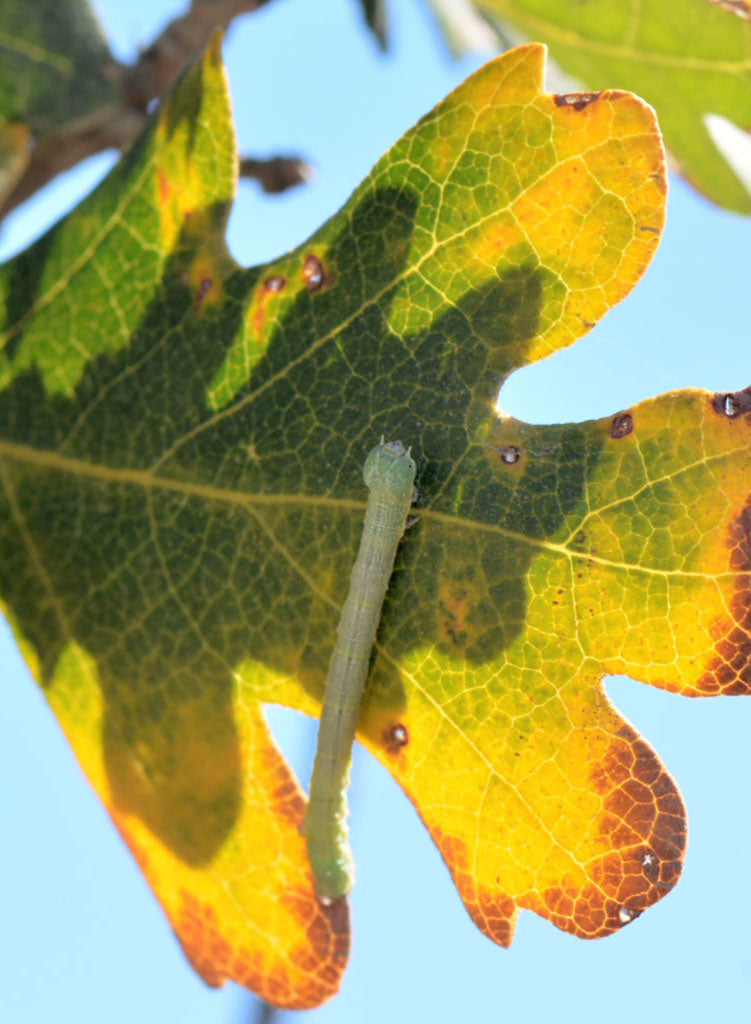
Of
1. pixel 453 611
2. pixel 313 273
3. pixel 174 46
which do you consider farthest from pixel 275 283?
pixel 174 46

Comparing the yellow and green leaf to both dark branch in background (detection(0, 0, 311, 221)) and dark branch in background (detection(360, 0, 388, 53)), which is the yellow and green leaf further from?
dark branch in background (detection(360, 0, 388, 53))

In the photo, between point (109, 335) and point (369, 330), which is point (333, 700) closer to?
point (369, 330)

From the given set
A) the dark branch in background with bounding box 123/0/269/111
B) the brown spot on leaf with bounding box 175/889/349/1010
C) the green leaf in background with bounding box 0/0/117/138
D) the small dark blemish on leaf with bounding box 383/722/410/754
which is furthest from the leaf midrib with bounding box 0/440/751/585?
the dark branch in background with bounding box 123/0/269/111

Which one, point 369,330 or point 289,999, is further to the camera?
point 289,999

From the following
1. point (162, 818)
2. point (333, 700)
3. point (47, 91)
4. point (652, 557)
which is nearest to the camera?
point (652, 557)

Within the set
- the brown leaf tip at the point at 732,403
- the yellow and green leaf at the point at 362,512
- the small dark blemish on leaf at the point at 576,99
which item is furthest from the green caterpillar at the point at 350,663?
the small dark blemish on leaf at the point at 576,99

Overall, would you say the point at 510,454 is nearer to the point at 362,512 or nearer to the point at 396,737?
the point at 362,512

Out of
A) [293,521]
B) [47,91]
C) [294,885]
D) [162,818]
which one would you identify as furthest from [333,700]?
[47,91]
